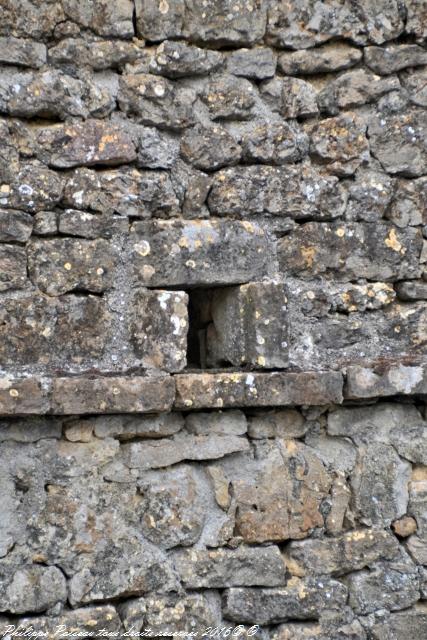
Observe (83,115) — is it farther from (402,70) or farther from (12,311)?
(402,70)

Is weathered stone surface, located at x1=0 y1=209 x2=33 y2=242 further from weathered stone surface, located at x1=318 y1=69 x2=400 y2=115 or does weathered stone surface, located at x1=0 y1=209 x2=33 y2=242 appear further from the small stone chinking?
weathered stone surface, located at x1=318 y1=69 x2=400 y2=115

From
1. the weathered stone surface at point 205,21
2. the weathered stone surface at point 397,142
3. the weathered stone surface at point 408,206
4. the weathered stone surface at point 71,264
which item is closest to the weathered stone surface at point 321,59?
the weathered stone surface at point 205,21

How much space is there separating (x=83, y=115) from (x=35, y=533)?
158 centimetres

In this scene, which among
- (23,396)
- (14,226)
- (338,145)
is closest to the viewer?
(23,396)

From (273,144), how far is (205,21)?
0.56 m

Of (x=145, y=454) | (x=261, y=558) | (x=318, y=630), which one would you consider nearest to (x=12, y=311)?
(x=145, y=454)

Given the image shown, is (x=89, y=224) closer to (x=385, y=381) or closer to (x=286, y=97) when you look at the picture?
(x=286, y=97)

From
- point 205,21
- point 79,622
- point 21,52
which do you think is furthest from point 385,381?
point 21,52

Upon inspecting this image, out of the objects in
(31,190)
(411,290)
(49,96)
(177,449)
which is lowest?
(177,449)

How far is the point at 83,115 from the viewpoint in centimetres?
341

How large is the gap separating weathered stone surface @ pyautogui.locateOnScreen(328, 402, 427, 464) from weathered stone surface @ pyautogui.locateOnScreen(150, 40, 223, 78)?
148 centimetres

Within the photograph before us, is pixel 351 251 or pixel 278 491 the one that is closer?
pixel 278 491

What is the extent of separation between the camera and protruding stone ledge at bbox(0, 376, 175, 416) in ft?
10.2

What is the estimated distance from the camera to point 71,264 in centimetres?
332
